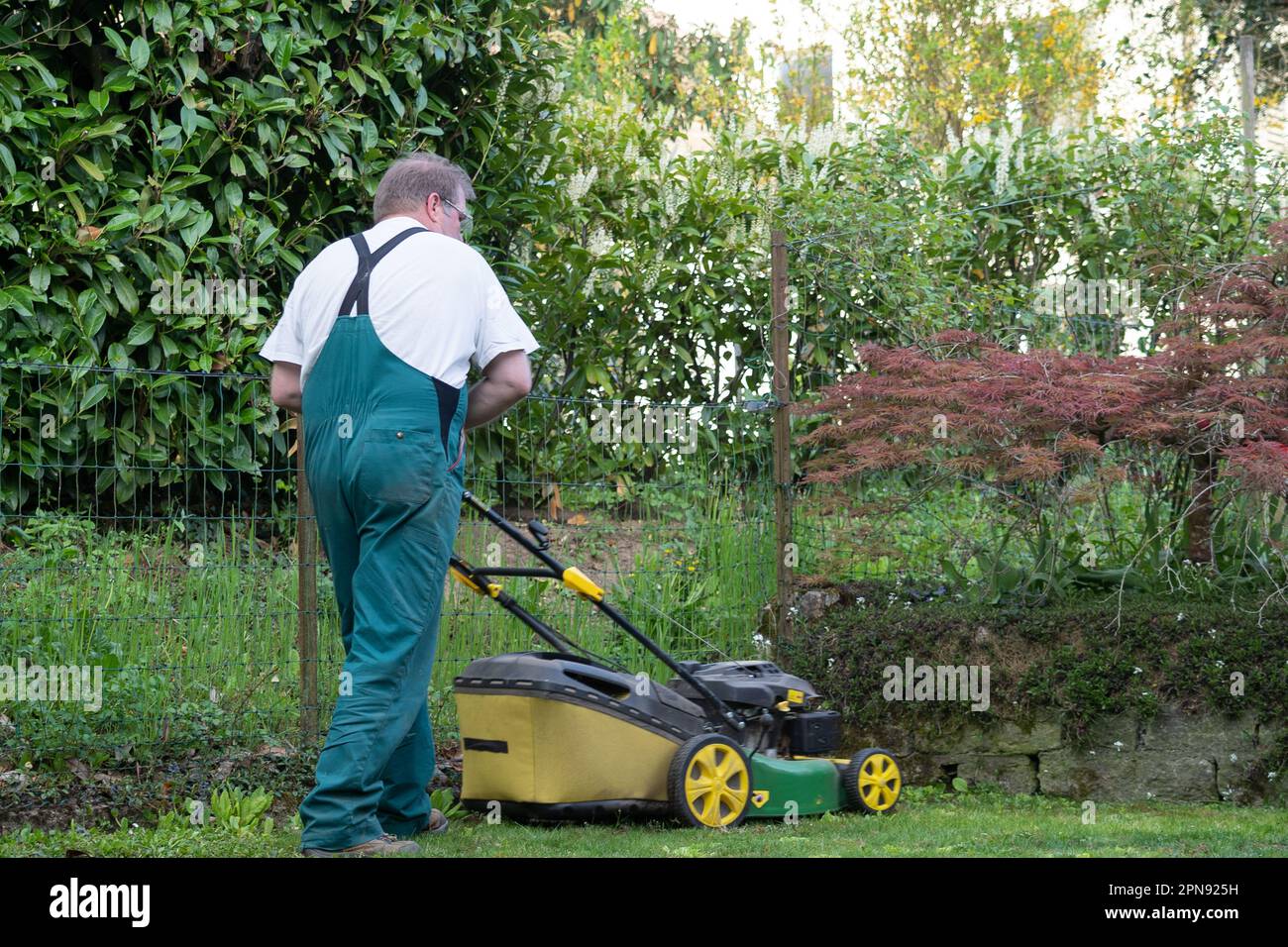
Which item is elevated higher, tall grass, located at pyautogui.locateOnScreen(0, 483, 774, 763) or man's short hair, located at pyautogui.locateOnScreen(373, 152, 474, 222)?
man's short hair, located at pyautogui.locateOnScreen(373, 152, 474, 222)

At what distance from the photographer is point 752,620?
7148mm

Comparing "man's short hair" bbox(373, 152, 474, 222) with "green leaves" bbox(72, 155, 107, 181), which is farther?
"green leaves" bbox(72, 155, 107, 181)

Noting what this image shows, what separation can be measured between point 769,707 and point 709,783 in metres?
0.50

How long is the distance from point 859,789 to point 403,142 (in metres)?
4.17

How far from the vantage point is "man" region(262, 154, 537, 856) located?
429 centimetres

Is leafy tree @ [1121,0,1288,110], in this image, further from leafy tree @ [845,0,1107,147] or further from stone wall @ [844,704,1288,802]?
stone wall @ [844,704,1288,802]

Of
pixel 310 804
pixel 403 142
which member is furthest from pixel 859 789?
pixel 403 142

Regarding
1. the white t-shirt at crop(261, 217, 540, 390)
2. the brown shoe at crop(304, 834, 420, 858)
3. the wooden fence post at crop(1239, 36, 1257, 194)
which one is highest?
the wooden fence post at crop(1239, 36, 1257, 194)

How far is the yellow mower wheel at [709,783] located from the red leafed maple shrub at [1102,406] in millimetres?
1675

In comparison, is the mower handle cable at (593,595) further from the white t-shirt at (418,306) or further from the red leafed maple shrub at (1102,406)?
the red leafed maple shrub at (1102,406)

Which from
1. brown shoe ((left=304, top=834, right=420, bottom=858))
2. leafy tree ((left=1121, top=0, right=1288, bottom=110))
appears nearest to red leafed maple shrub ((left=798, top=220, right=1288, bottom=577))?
brown shoe ((left=304, top=834, right=420, bottom=858))

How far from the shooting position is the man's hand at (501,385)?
4555 mm

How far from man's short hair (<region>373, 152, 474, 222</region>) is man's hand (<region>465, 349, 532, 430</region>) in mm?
592
